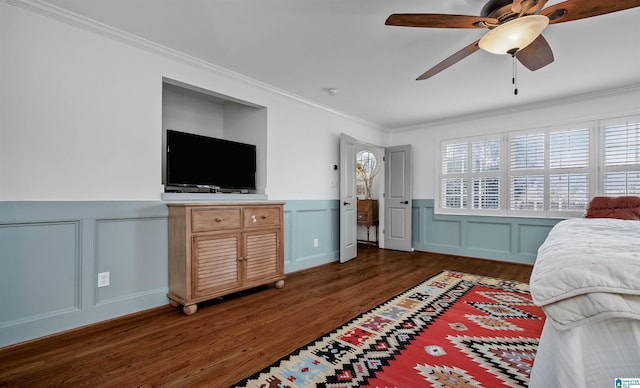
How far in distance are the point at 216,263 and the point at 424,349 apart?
1.82 m

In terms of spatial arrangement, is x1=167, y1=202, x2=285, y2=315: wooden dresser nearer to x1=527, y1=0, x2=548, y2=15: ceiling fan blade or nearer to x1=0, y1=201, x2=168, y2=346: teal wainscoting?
x1=0, y1=201, x2=168, y2=346: teal wainscoting

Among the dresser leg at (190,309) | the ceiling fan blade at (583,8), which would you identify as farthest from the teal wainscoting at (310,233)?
the ceiling fan blade at (583,8)

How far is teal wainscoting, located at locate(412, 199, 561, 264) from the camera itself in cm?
425

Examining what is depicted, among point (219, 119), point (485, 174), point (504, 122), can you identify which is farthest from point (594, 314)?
point (504, 122)

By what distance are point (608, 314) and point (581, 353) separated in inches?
6.7

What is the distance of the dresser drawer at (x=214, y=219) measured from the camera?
2495 millimetres

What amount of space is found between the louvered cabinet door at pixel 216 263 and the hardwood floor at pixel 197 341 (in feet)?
0.61

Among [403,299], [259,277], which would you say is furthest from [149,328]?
[403,299]

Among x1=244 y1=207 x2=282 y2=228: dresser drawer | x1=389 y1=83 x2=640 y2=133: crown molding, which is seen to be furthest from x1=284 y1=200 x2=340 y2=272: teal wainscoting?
x1=389 y1=83 x2=640 y2=133: crown molding

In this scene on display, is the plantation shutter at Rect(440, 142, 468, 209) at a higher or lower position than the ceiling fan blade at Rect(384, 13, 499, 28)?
lower

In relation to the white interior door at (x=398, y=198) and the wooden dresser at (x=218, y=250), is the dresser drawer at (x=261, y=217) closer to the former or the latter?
the wooden dresser at (x=218, y=250)

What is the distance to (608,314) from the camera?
908 mm

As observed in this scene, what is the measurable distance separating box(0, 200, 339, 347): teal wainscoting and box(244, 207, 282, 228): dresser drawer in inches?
29.2

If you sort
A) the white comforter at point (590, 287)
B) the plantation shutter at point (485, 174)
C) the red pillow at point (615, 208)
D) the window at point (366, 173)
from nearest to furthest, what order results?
the white comforter at point (590, 287) → the red pillow at point (615, 208) → the plantation shutter at point (485, 174) → the window at point (366, 173)
